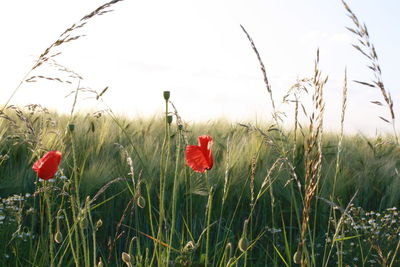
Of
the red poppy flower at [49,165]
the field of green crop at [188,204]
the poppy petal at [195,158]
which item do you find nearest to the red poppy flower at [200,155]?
the poppy petal at [195,158]

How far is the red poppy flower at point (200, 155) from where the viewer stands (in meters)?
1.61

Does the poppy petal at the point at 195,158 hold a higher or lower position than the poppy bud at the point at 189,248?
higher

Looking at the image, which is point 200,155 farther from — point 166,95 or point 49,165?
point 49,165

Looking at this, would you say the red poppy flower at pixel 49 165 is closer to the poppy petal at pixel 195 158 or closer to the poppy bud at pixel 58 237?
the poppy bud at pixel 58 237

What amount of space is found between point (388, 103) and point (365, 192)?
2.00m

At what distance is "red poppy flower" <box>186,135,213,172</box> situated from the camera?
1.61 metres

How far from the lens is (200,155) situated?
1.62 m

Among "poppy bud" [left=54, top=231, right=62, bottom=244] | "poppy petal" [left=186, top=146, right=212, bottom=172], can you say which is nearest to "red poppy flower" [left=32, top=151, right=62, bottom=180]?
"poppy bud" [left=54, top=231, right=62, bottom=244]

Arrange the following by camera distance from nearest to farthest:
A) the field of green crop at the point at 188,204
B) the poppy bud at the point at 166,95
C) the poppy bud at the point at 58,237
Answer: the poppy bud at the point at 166,95
the poppy bud at the point at 58,237
the field of green crop at the point at 188,204

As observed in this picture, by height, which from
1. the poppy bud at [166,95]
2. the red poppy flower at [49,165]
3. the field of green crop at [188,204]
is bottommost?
the field of green crop at [188,204]

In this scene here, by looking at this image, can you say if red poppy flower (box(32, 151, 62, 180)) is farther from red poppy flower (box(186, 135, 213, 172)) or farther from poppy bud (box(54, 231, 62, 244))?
red poppy flower (box(186, 135, 213, 172))

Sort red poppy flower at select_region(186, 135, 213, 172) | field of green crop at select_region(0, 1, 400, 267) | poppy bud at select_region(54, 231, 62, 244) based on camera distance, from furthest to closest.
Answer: field of green crop at select_region(0, 1, 400, 267), red poppy flower at select_region(186, 135, 213, 172), poppy bud at select_region(54, 231, 62, 244)

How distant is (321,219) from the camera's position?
323 centimetres

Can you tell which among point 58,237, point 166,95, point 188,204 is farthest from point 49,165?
point 188,204
